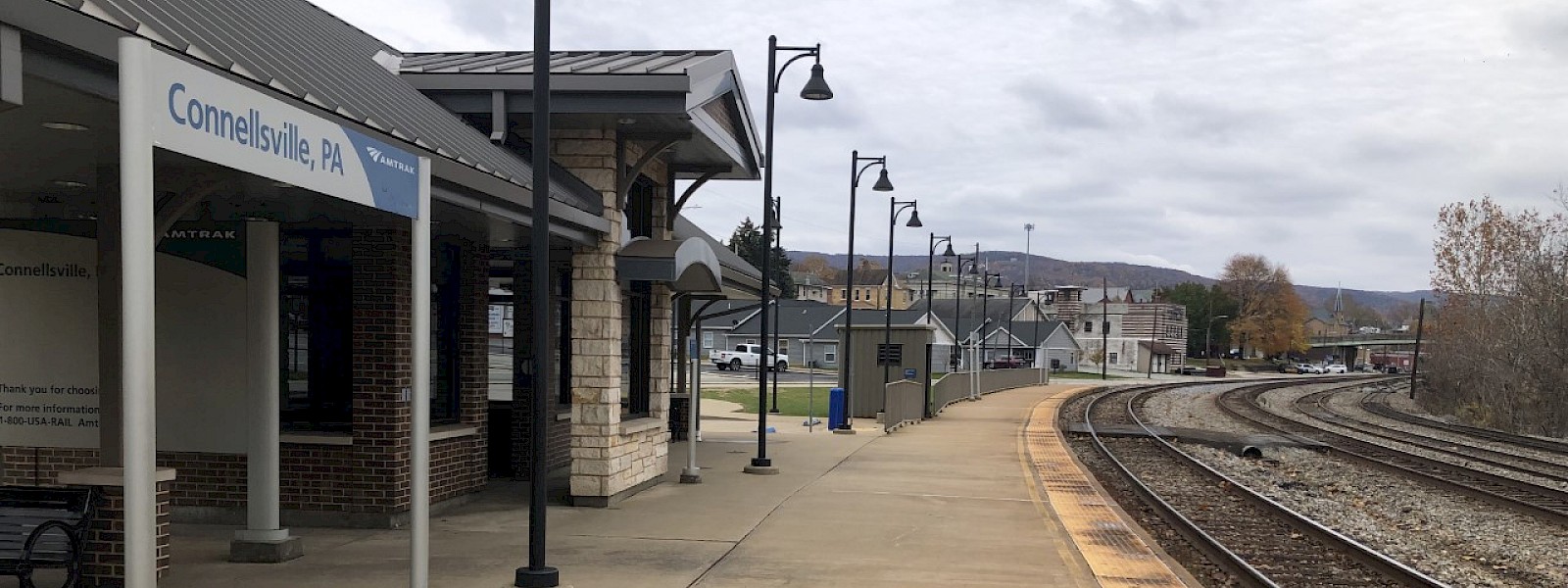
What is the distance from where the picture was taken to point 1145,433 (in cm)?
2642

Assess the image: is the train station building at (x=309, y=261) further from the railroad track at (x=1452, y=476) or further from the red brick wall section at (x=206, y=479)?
the railroad track at (x=1452, y=476)

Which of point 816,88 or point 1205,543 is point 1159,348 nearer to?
point 816,88

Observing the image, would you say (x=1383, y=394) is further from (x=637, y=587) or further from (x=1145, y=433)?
(x=637, y=587)

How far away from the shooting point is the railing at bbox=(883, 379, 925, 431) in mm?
25047

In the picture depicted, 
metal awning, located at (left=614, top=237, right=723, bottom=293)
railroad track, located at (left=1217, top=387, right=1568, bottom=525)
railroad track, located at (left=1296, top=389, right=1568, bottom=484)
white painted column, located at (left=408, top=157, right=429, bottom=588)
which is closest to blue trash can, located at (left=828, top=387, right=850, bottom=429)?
railroad track, located at (left=1217, top=387, right=1568, bottom=525)

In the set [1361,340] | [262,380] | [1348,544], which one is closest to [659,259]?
[262,380]

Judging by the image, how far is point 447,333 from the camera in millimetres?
11586

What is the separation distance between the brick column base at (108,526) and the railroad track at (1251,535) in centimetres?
736

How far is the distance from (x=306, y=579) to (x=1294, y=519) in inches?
392

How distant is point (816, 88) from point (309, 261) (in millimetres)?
7649

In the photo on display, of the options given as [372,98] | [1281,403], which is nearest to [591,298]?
[372,98]

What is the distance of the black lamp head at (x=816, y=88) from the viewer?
52.9 feet

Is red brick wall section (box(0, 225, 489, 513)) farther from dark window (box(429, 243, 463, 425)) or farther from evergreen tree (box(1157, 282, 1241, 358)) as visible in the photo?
evergreen tree (box(1157, 282, 1241, 358))

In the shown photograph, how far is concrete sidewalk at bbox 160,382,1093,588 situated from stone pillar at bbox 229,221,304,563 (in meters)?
0.18
